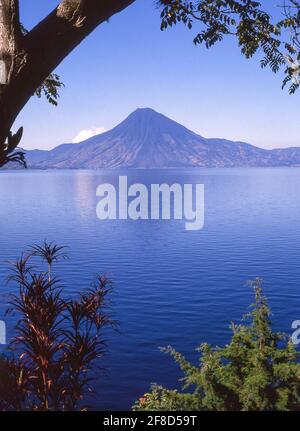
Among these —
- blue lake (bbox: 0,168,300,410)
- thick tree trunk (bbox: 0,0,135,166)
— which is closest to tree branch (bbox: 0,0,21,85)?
thick tree trunk (bbox: 0,0,135,166)

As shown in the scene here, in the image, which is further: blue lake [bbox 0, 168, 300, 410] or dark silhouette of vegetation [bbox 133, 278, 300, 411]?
blue lake [bbox 0, 168, 300, 410]

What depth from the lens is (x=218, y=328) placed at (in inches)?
1334

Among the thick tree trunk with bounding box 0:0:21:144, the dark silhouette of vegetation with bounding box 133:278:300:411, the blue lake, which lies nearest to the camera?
the thick tree trunk with bounding box 0:0:21:144

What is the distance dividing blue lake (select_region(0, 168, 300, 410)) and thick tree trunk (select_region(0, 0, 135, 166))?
775cm

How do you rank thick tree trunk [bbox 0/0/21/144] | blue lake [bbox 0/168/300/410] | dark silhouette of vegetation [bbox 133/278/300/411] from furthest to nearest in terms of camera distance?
blue lake [bbox 0/168/300/410] → dark silhouette of vegetation [bbox 133/278/300/411] → thick tree trunk [bbox 0/0/21/144]

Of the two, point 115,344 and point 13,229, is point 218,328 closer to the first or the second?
point 115,344

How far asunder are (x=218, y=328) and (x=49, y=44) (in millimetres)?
32601

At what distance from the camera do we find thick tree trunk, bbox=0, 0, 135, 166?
9.09 ft

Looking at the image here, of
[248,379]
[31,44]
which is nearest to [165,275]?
[248,379]

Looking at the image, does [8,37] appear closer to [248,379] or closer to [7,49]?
[7,49]

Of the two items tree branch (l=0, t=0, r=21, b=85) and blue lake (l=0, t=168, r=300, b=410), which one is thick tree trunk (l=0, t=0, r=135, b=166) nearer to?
tree branch (l=0, t=0, r=21, b=85)

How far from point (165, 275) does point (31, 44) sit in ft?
158

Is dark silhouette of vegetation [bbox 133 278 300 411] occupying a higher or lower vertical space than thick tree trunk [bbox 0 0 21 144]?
lower
